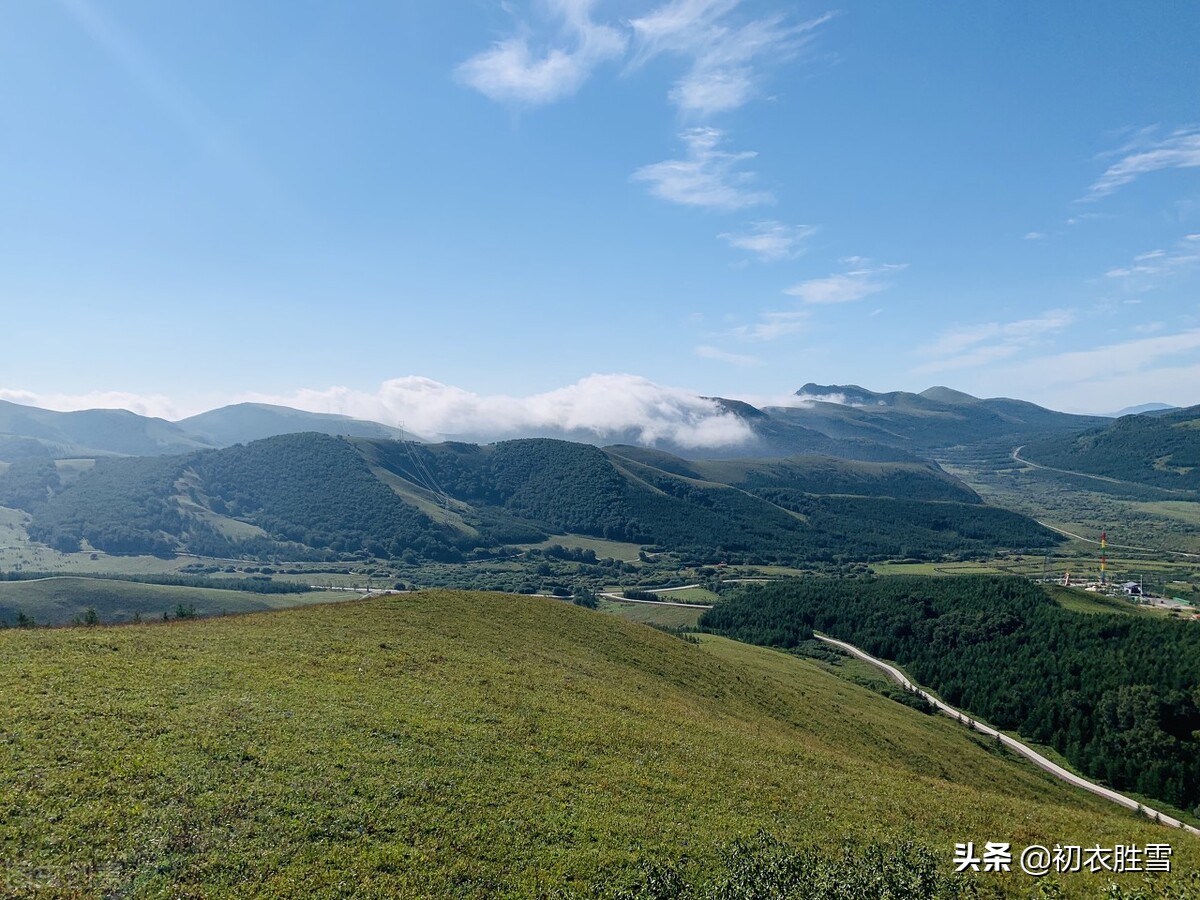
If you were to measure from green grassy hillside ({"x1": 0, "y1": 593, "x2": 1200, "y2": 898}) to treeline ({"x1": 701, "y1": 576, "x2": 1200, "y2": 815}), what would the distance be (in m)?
79.3

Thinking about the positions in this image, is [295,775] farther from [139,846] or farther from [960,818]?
[960,818]

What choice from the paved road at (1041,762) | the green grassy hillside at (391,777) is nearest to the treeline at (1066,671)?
the paved road at (1041,762)

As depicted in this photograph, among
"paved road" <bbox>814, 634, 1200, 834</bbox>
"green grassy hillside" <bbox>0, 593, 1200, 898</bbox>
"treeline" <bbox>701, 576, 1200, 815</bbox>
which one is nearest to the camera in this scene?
"green grassy hillside" <bbox>0, 593, 1200, 898</bbox>

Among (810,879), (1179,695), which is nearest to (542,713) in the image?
(810,879)

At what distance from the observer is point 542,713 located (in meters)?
45.6

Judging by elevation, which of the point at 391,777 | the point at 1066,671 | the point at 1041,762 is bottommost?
the point at 1041,762

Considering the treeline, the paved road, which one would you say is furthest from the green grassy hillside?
the treeline

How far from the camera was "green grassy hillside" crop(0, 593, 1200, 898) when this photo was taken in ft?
81.0

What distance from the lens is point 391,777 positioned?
105ft

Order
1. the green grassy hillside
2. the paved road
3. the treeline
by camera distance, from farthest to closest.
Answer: the treeline
the paved road
the green grassy hillside

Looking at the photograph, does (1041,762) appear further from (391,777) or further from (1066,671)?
(391,777)

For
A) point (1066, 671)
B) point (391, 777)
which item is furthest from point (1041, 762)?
point (391, 777)

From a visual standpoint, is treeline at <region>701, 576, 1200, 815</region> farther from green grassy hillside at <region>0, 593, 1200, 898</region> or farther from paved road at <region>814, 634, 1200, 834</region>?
green grassy hillside at <region>0, 593, 1200, 898</region>

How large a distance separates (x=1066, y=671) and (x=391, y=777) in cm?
15737
